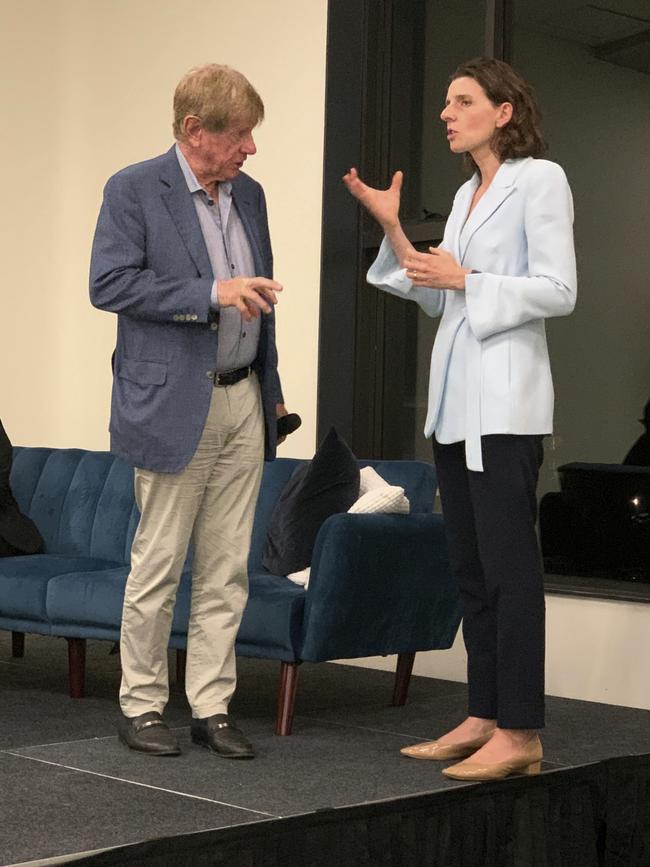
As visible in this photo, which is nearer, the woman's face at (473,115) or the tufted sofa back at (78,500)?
the woman's face at (473,115)

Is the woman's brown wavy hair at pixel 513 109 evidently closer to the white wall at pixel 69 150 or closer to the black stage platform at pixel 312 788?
the black stage platform at pixel 312 788

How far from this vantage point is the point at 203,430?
3295 mm

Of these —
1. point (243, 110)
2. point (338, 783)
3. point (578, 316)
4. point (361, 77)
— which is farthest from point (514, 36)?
point (338, 783)

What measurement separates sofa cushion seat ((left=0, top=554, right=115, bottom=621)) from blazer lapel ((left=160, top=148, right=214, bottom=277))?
1396mm

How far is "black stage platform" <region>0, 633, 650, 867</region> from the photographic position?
2.14m

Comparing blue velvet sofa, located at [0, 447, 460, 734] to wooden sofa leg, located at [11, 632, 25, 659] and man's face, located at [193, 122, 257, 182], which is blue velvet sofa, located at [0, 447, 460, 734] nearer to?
wooden sofa leg, located at [11, 632, 25, 659]

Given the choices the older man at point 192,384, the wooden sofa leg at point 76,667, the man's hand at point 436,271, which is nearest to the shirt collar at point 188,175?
the older man at point 192,384

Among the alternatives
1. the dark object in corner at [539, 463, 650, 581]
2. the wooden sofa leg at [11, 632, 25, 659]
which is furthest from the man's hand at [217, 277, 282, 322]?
the wooden sofa leg at [11, 632, 25, 659]

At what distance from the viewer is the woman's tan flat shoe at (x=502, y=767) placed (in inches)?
119

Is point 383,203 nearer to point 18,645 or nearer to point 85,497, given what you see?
point 85,497

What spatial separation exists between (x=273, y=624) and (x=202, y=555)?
424 mm

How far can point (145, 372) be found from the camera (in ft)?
10.8

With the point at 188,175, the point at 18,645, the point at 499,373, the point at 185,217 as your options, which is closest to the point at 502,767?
the point at 499,373

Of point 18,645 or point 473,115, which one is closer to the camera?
point 473,115
